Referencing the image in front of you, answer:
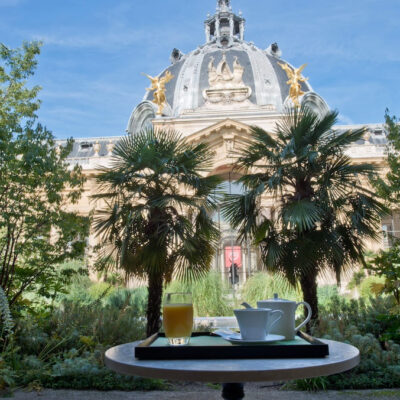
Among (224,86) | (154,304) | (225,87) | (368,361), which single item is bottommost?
(368,361)

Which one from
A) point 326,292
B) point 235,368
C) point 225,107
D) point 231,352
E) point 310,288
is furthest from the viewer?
point 225,107

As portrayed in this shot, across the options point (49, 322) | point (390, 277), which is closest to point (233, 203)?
point (390, 277)

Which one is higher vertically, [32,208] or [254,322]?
[32,208]

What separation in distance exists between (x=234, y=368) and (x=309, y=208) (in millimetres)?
7063

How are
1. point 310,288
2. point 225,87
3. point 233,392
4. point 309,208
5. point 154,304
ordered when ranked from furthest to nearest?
point 225,87, point 310,288, point 309,208, point 154,304, point 233,392

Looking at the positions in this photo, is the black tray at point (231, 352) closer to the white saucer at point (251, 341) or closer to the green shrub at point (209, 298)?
the white saucer at point (251, 341)

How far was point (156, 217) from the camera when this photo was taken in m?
8.59

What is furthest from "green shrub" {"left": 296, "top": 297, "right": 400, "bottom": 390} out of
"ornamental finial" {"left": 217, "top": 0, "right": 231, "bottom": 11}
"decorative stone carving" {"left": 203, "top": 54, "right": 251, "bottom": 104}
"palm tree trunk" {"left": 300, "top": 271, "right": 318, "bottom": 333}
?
"ornamental finial" {"left": 217, "top": 0, "right": 231, "bottom": 11}

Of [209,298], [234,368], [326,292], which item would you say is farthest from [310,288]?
[326,292]

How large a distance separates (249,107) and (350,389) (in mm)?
27244

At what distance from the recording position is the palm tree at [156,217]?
27.3 feet

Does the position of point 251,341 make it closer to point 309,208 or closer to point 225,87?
point 309,208

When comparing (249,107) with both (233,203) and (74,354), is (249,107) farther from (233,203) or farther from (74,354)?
(74,354)

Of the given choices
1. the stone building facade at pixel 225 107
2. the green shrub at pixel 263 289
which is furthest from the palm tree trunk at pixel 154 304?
the stone building facade at pixel 225 107
